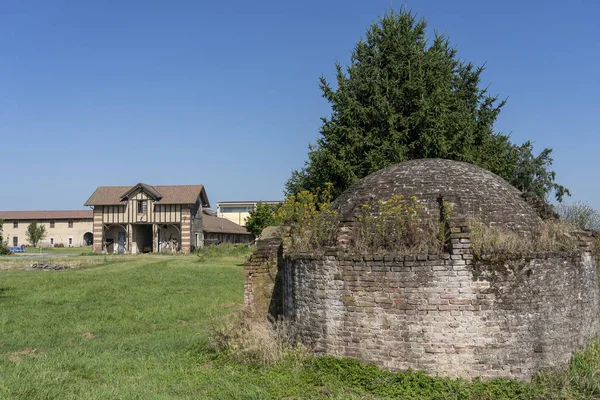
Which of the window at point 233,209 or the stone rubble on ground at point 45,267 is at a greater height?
the window at point 233,209

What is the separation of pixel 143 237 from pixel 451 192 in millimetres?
50344

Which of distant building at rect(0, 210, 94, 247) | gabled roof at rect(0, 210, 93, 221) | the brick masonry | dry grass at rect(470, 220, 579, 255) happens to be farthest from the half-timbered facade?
dry grass at rect(470, 220, 579, 255)

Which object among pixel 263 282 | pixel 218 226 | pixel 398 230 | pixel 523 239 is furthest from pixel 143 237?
pixel 523 239

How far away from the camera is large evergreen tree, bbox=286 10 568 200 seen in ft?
68.2

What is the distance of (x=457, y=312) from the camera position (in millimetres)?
7895

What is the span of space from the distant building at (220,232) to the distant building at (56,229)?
77.4 ft

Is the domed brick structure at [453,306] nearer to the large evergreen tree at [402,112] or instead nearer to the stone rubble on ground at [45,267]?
the large evergreen tree at [402,112]

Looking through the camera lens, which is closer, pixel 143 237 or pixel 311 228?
pixel 311 228

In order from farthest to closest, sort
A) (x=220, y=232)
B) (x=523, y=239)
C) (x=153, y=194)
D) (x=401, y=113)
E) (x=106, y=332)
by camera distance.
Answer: (x=220, y=232) → (x=153, y=194) → (x=401, y=113) → (x=106, y=332) → (x=523, y=239)

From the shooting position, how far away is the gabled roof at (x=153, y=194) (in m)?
52.8

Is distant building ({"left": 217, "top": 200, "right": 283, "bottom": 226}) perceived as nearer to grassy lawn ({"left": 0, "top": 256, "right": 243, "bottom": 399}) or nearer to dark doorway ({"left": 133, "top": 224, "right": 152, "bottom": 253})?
dark doorway ({"left": 133, "top": 224, "right": 152, "bottom": 253})

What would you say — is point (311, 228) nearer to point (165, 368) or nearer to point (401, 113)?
point (165, 368)

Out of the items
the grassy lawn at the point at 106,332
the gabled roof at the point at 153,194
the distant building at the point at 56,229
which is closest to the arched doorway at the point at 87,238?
the distant building at the point at 56,229

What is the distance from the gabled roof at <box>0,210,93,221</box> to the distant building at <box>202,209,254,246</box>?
23868 millimetres
